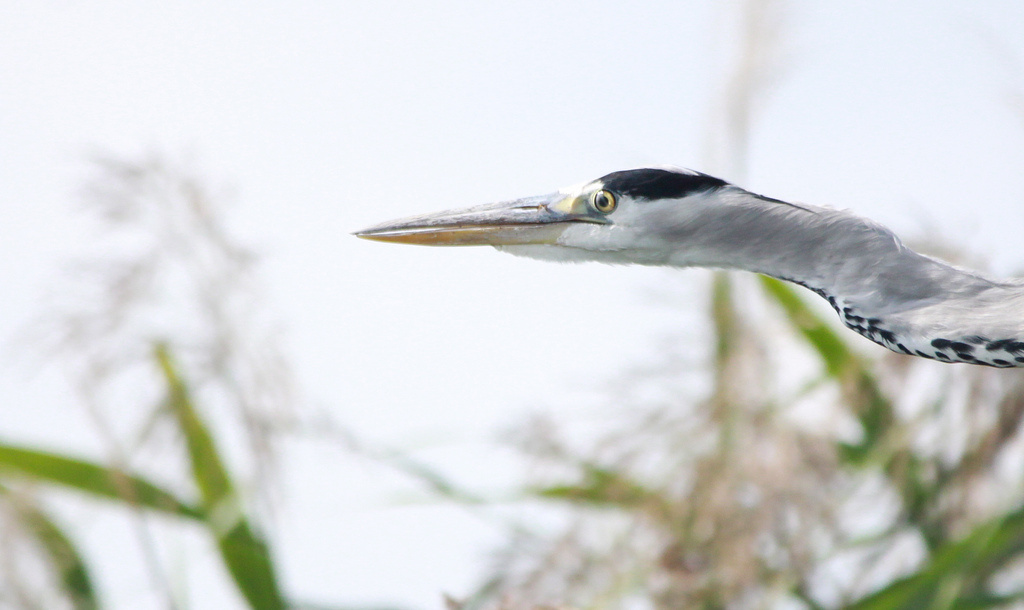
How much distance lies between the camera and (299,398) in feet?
7.62

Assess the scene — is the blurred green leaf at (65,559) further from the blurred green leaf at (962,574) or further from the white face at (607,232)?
the blurred green leaf at (962,574)

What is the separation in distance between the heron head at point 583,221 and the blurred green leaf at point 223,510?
75cm

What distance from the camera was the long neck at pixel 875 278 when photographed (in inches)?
60.6

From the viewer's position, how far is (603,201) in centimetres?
194

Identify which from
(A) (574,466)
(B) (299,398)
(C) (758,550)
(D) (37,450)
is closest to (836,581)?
(C) (758,550)

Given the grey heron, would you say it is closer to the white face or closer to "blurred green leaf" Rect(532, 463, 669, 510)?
the white face

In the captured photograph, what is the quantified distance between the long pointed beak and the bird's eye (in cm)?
2

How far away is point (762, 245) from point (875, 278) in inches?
7.8

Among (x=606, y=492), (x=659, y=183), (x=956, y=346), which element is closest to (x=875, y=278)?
(x=956, y=346)

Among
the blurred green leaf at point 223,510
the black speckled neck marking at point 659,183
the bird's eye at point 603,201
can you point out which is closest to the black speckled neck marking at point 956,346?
the black speckled neck marking at point 659,183

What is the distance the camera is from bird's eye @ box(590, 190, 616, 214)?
76.0 inches

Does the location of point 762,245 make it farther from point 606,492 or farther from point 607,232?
point 606,492

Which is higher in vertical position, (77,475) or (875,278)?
(875,278)

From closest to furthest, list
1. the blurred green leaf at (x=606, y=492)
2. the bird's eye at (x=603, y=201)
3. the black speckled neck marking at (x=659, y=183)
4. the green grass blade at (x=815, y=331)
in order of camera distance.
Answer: the black speckled neck marking at (x=659, y=183) < the bird's eye at (x=603, y=201) < the blurred green leaf at (x=606, y=492) < the green grass blade at (x=815, y=331)
